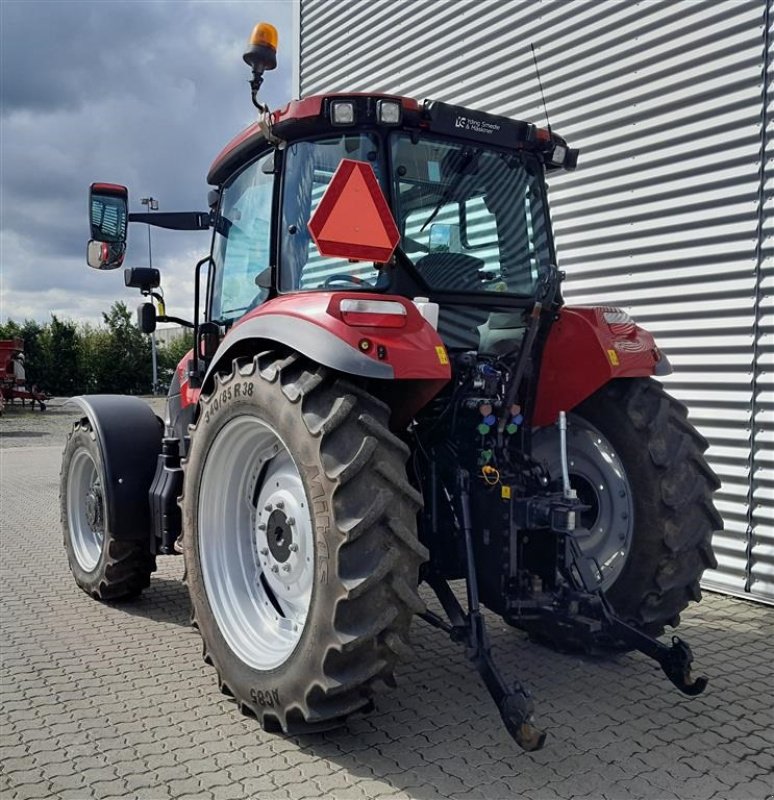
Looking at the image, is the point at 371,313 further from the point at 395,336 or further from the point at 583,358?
the point at 583,358

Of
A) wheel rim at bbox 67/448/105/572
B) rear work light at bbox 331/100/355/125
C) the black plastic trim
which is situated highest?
rear work light at bbox 331/100/355/125

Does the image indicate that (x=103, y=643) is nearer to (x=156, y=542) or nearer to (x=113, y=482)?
(x=156, y=542)

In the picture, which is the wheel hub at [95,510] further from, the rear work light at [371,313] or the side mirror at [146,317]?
the rear work light at [371,313]

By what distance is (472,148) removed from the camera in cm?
351

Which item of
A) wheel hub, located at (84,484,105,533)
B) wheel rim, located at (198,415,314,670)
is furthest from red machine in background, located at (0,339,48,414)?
wheel rim, located at (198,415,314,670)

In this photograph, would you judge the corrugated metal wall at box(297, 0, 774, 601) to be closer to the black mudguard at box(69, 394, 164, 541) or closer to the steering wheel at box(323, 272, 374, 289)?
the steering wheel at box(323, 272, 374, 289)

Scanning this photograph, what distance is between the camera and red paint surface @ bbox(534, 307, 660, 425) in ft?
11.2

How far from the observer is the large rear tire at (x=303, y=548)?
2.54 metres

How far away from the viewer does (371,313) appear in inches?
109

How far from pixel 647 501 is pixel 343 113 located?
2182mm

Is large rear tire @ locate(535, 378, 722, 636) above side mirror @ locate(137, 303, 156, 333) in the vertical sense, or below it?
below

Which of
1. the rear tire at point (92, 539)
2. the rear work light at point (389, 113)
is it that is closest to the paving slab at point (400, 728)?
the rear tire at point (92, 539)

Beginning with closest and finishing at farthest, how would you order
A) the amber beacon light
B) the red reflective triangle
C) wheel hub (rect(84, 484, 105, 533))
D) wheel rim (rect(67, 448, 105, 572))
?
1. the red reflective triangle
2. the amber beacon light
3. wheel hub (rect(84, 484, 105, 533))
4. wheel rim (rect(67, 448, 105, 572))

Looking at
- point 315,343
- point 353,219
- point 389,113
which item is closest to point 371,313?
point 315,343
